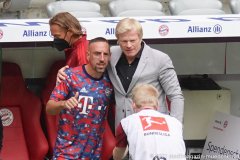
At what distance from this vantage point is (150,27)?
15.8 ft

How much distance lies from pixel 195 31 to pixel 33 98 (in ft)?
5.86

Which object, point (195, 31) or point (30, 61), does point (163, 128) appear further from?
point (30, 61)

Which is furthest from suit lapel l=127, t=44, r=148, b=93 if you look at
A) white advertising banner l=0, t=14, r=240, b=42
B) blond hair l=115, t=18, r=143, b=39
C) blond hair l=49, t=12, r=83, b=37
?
white advertising banner l=0, t=14, r=240, b=42

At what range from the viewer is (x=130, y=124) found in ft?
11.1

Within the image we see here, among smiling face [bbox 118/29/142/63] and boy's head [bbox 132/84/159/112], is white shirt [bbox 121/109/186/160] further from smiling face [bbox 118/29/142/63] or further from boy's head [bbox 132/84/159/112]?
smiling face [bbox 118/29/142/63]

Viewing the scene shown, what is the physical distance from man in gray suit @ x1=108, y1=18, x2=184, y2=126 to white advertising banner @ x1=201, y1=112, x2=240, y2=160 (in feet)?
7.00

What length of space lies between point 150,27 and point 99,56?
95cm

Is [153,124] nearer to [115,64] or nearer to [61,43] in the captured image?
[115,64]

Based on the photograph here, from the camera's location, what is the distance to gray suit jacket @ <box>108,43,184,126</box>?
3.93 m

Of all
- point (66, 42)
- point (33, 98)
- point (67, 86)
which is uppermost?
point (66, 42)

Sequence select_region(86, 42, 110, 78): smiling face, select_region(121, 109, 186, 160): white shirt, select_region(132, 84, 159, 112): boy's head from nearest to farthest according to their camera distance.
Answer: select_region(121, 109, 186, 160): white shirt < select_region(132, 84, 159, 112): boy's head < select_region(86, 42, 110, 78): smiling face

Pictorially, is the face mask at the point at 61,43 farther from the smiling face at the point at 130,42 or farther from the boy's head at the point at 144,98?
the boy's head at the point at 144,98

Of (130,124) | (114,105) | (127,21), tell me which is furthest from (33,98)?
(130,124)

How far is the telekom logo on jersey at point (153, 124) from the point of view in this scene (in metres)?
3.32
